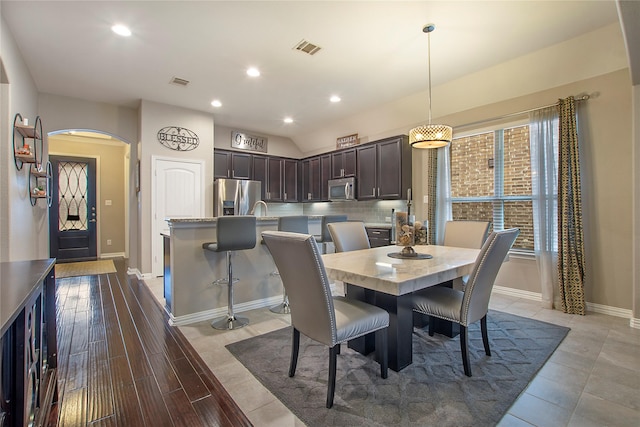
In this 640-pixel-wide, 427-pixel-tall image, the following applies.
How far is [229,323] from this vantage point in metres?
2.85

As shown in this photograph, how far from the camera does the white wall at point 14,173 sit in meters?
2.73

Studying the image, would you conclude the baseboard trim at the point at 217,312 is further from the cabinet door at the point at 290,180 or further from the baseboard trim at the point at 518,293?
the cabinet door at the point at 290,180

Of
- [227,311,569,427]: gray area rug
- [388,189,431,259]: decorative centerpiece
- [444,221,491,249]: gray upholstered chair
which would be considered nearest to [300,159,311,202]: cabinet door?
[444,221,491,249]: gray upholstered chair

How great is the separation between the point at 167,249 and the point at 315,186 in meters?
3.91

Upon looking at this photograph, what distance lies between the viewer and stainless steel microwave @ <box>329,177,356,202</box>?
18.6 feet

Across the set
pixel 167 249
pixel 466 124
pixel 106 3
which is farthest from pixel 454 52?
pixel 167 249

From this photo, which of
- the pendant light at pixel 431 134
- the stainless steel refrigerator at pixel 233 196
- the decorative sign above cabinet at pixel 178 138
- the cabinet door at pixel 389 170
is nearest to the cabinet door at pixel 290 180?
the stainless steel refrigerator at pixel 233 196

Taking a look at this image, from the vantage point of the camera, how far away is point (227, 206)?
5508mm

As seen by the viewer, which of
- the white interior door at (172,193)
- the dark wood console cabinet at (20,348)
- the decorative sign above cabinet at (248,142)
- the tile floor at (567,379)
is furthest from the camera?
the decorative sign above cabinet at (248,142)

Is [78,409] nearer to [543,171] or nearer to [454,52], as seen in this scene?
[454,52]

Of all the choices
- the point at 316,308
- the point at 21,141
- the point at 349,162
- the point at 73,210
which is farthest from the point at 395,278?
the point at 73,210

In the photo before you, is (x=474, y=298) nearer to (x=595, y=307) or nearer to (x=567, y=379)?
(x=567, y=379)

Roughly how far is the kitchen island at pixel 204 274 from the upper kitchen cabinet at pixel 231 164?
282 cm

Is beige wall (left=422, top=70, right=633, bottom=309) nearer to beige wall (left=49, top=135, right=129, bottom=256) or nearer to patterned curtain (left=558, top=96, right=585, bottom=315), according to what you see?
patterned curtain (left=558, top=96, right=585, bottom=315)
